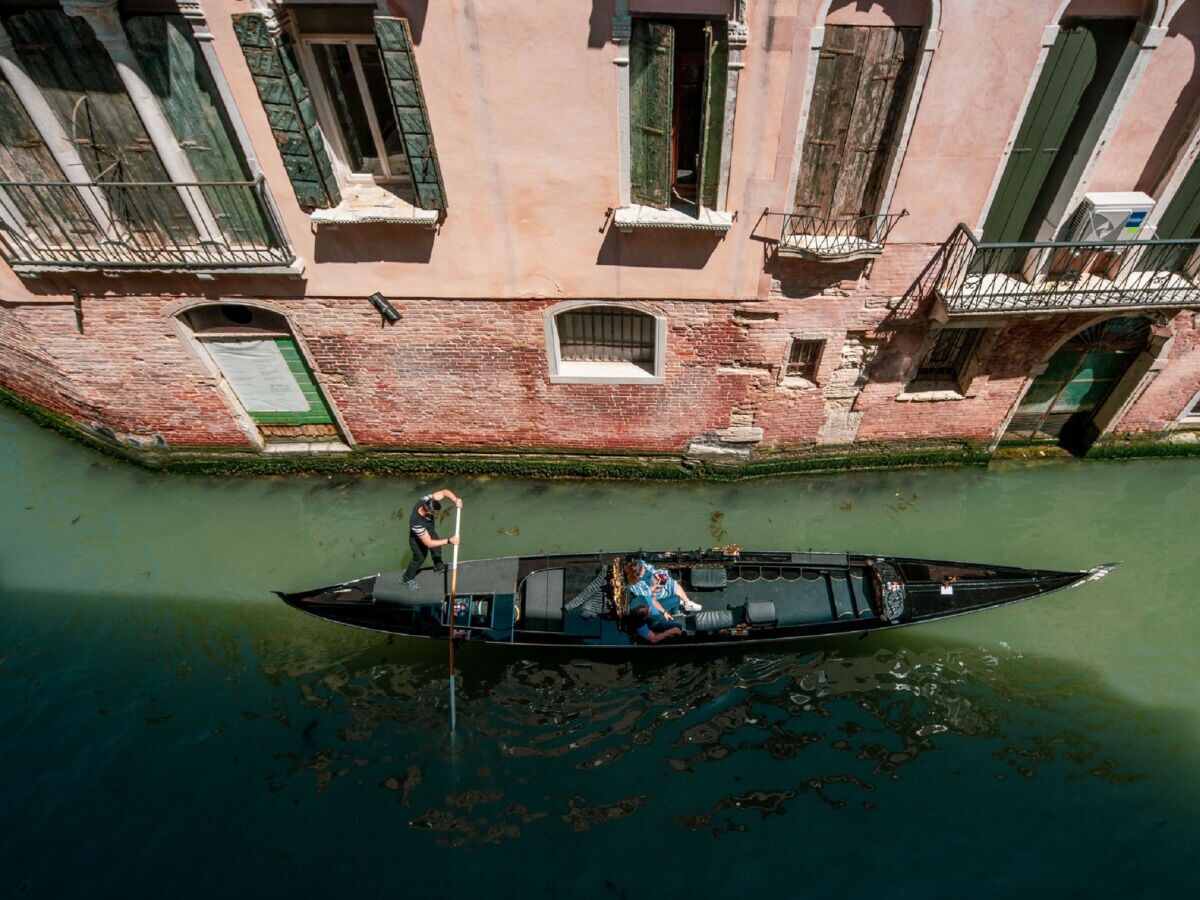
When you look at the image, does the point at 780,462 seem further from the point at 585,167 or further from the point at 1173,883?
the point at 1173,883

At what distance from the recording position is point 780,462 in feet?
31.5

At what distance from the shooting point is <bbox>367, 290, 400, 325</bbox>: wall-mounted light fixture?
7.77 meters

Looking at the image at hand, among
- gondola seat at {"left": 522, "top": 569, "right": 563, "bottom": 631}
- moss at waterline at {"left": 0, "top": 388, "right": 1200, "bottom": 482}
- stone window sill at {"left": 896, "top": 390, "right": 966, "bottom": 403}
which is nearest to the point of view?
gondola seat at {"left": 522, "top": 569, "right": 563, "bottom": 631}

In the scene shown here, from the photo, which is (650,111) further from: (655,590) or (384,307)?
(655,590)

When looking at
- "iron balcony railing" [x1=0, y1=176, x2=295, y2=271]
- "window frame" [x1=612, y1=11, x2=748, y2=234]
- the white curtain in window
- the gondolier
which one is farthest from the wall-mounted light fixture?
"window frame" [x1=612, y1=11, x2=748, y2=234]

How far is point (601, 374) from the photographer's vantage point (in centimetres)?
867

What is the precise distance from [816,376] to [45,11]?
8.49 metres

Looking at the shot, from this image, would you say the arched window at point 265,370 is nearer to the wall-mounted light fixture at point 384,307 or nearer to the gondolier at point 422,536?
the wall-mounted light fixture at point 384,307

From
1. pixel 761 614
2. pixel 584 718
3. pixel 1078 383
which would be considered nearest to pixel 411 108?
pixel 761 614

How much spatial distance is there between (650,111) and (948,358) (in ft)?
17.2

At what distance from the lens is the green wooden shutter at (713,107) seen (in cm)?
596

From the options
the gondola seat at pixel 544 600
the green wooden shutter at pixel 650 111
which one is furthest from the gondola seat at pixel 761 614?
the green wooden shutter at pixel 650 111

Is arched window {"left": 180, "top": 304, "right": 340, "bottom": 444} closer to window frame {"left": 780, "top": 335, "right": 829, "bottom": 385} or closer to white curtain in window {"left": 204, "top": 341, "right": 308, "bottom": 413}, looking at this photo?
white curtain in window {"left": 204, "top": 341, "right": 308, "bottom": 413}

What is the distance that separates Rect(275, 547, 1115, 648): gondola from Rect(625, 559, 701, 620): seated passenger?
100mm
